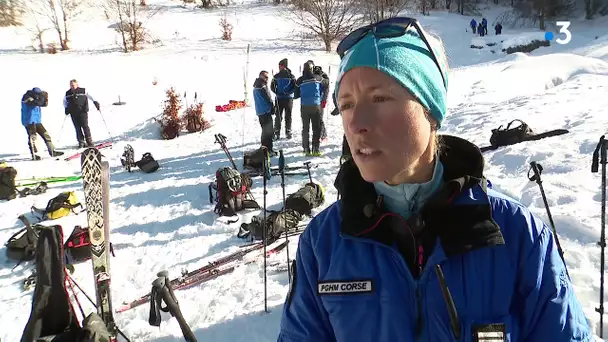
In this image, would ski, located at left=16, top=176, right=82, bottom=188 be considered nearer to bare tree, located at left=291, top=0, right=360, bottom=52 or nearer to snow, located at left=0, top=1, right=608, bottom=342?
snow, located at left=0, top=1, right=608, bottom=342

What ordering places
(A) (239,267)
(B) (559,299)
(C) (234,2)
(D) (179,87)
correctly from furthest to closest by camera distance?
1. (C) (234,2)
2. (D) (179,87)
3. (A) (239,267)
4. (B) (559,299)

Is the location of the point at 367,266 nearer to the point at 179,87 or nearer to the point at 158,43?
the point at 179,87

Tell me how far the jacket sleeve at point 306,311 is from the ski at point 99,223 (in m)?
2.94

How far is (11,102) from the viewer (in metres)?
16.2

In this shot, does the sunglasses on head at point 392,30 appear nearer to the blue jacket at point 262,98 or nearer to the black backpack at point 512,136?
the black backpack at point 512,136

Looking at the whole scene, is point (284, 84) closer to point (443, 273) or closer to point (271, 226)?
point (271, 226)

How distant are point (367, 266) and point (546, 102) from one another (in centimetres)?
1059

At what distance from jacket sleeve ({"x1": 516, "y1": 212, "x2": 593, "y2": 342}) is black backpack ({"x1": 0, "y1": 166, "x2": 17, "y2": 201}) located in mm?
9150

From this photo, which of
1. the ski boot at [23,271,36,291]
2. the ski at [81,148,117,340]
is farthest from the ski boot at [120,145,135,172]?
the ski at [81,148,117,340]

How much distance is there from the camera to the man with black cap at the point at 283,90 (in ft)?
32.7

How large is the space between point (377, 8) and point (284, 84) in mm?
15427

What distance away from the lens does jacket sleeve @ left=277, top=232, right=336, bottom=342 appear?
4.47 ft

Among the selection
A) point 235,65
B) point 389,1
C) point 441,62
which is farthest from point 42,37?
point 441,62

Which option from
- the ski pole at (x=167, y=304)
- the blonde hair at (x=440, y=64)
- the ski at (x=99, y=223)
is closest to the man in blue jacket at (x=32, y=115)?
the ski at (x=99, y=223)
